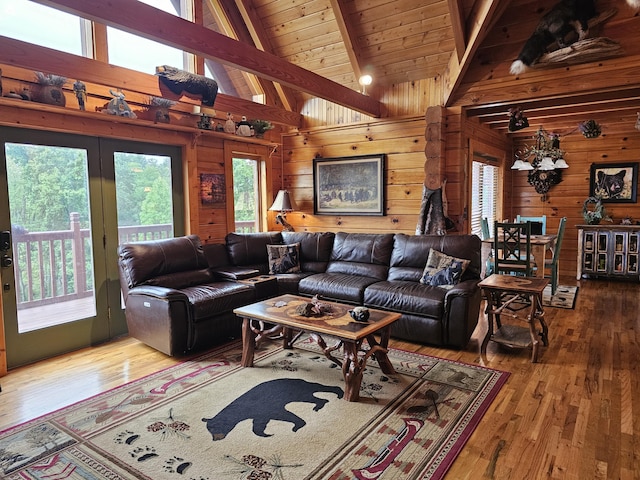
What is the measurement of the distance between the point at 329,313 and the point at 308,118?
3.71 meters

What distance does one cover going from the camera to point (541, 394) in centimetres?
284

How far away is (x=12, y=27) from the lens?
11.0 ft

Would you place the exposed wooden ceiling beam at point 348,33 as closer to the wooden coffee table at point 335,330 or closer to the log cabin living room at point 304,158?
the log cabin living room at point 304,158

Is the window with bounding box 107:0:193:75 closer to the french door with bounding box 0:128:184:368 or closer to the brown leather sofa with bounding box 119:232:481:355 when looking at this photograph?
the french door with bounding box 0:128:184:368

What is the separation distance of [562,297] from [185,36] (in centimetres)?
540

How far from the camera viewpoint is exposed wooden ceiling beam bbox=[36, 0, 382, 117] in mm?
2363

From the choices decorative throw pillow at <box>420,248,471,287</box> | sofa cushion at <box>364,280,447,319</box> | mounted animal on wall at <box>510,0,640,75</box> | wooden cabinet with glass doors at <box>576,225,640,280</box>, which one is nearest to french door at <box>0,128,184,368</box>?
sofa cushion at <box>364,280,447,319</box>

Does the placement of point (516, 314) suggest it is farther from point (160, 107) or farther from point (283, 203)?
point (160, 107)

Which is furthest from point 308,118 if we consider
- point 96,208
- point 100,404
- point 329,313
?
point 100,404

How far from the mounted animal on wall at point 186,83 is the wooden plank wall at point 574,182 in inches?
218

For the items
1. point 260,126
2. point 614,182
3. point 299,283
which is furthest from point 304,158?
point 614,182

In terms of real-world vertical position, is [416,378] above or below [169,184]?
below

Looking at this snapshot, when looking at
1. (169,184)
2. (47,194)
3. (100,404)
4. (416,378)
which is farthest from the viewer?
(169,184)

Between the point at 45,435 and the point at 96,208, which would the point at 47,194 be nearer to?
the point at 96,208
